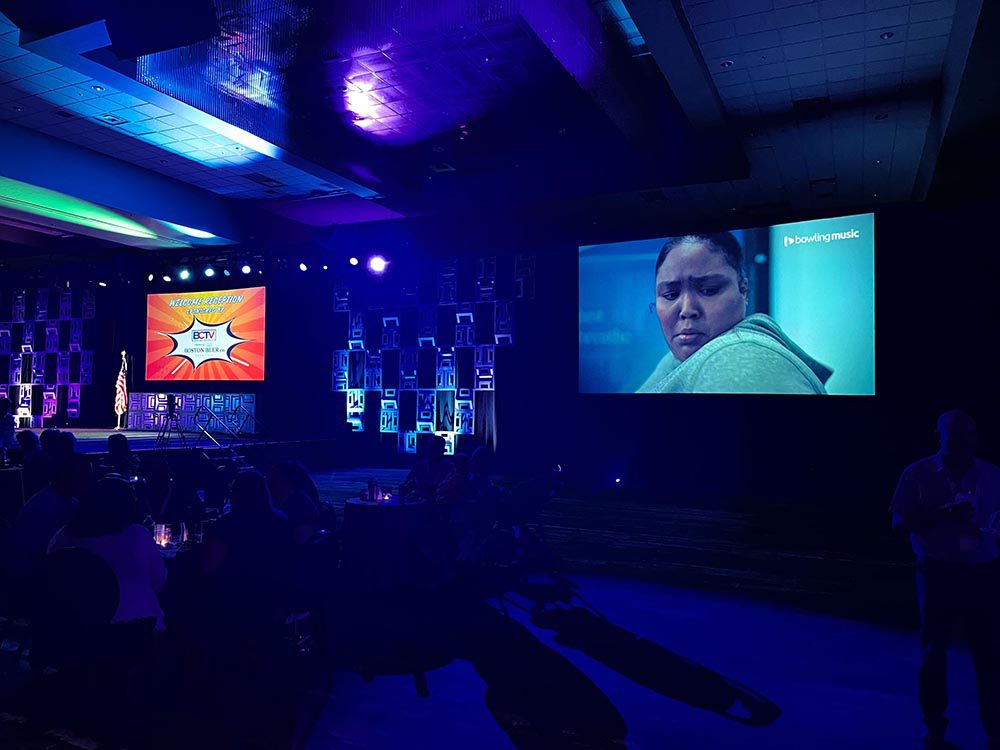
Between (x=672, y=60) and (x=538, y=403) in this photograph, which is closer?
(x=672, y=60)

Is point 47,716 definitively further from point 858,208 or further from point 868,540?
point 858,208

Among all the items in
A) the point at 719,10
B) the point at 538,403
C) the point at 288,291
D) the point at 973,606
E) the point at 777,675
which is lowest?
the point at 777,675

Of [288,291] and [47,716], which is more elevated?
[288,291]

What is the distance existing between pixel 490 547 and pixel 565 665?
1.77m

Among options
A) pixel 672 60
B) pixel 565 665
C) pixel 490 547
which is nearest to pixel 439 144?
pixel 672 60

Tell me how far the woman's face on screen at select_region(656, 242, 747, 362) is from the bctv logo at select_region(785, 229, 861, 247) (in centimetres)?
84

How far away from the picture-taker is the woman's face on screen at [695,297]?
9.30 meters

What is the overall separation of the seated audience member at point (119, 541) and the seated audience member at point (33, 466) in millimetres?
2128

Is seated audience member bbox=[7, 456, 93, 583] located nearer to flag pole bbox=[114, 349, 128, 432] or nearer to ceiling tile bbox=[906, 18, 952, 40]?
ceiling tile bbox=[906, 18, 952, 40]

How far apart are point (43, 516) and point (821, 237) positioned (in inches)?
354

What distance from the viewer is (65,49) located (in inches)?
215

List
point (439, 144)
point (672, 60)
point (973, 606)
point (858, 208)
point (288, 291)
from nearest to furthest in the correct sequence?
point (973, 606) < point (672, 60) < point (439, 144) < point (858, 208) < point (288, 291)

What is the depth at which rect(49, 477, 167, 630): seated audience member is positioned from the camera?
2.79 metres

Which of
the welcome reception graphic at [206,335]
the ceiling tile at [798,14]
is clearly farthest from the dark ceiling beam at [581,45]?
the welcome reception graphic at [206,335]
